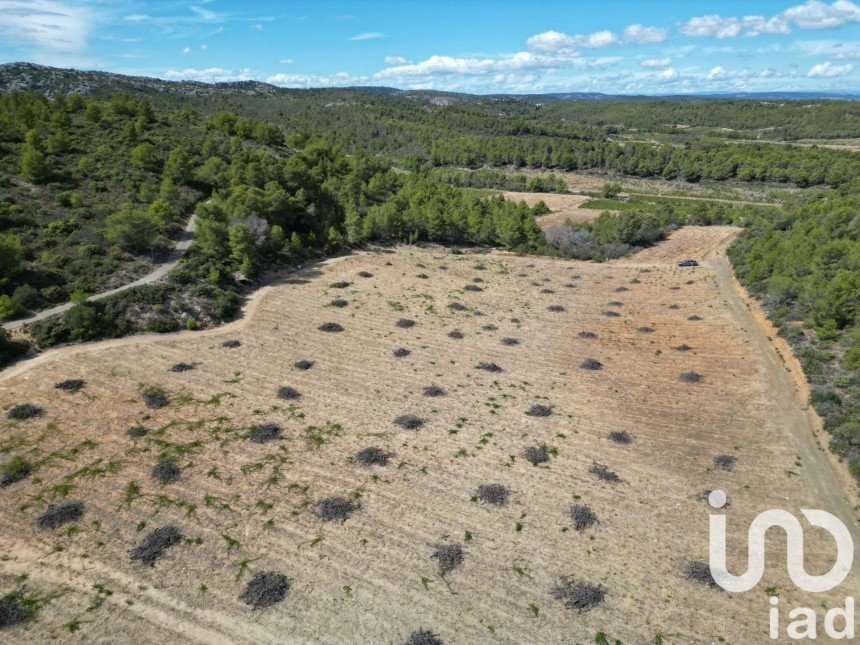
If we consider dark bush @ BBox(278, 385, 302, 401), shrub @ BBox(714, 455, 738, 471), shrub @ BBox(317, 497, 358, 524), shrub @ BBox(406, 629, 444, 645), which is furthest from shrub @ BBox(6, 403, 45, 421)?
shrub @ BBox(714, 455, 738, 471)

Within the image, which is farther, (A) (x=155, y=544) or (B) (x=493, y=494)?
(B) (x=493, y=494)

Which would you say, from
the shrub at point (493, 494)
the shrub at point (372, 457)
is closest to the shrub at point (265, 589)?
the shrub at point (372, 457)

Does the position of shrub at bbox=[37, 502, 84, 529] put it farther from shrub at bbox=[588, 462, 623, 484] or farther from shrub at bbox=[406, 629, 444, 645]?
shrub at bbox=[588, 462, 623, 484]

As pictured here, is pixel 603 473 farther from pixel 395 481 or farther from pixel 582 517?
pixel 395 481

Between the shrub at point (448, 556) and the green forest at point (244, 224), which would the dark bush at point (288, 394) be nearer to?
the green forest at point (244, 224)


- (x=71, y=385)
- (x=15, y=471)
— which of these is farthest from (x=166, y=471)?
(x=71, y=385)
